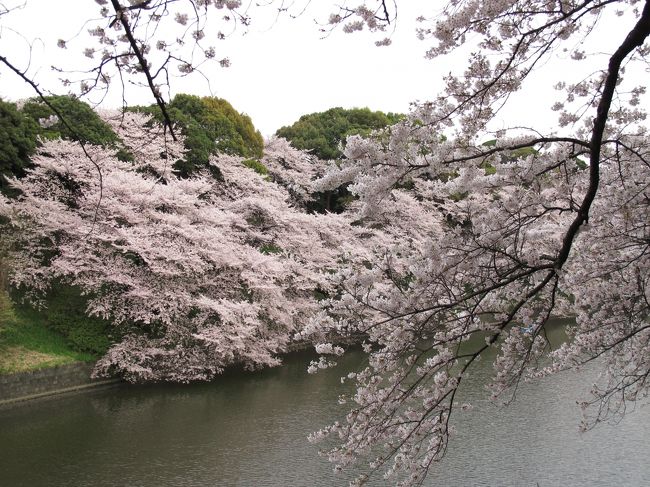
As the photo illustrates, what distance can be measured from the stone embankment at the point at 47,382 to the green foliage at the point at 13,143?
4224 millimetres

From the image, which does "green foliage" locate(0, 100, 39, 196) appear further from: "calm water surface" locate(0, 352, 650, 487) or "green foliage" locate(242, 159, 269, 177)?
"green foliage" locate(242, 159, 269, 177)

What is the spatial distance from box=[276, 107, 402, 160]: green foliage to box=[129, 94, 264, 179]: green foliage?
4.10 metres

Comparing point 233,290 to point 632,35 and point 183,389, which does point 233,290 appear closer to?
point 183,389

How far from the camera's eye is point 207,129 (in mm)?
18234

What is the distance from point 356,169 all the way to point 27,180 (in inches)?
466

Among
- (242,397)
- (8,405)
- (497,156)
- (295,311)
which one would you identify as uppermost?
(497,156)

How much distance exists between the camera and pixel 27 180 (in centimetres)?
1292

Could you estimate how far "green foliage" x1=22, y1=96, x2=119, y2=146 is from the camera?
14133 millimetres

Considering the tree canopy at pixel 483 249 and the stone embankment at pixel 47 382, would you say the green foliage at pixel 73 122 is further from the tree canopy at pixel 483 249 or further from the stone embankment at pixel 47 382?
the stone embankment at pixel 47 382

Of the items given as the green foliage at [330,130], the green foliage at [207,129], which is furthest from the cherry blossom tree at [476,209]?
the green foliage at [330,130]

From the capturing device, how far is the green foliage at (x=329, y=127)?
2448 cm

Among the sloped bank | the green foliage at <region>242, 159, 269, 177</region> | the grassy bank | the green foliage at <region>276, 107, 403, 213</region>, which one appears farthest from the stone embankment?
the green foliage at <region>276, 107, 403, 213</region>

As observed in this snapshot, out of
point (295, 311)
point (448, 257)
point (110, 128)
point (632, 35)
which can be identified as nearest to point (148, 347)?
point (295, 311)

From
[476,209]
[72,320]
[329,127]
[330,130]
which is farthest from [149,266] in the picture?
[329,127]
